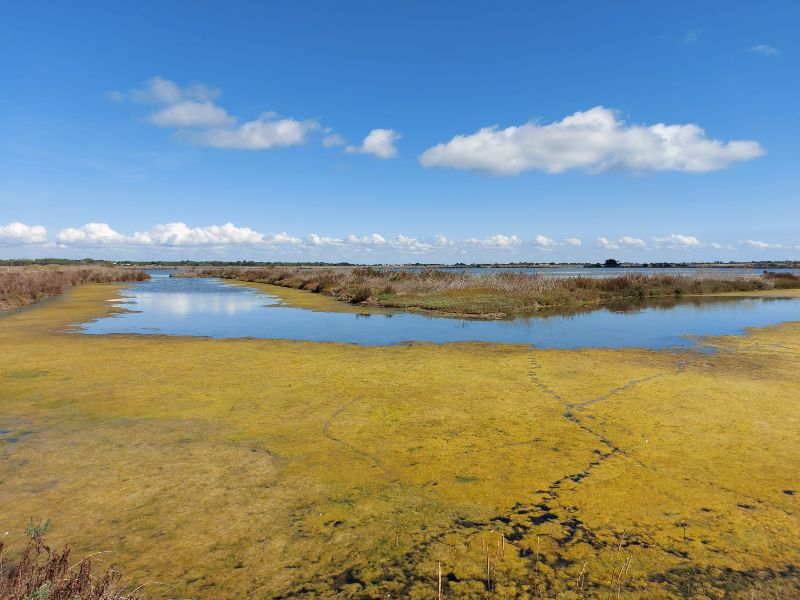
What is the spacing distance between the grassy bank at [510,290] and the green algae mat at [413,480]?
1503 cm

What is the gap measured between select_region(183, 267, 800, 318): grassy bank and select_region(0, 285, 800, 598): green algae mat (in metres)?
15.0

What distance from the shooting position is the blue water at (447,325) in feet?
52.4

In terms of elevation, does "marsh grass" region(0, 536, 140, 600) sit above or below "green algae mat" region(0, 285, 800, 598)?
above

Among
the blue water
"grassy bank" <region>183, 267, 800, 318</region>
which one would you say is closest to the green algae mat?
the blue water

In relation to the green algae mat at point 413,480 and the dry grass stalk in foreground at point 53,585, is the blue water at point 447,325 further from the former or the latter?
the dry grass stalk in foreground at point 53,585

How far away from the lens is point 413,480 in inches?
201

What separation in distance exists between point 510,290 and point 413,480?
27000 millimetres

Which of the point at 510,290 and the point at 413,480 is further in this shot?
the point at 510,290

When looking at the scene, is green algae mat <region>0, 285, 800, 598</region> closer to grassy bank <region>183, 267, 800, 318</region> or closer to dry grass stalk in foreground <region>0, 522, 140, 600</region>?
dry grass stalk in foreground <region>0, 522, 140, 600</region>

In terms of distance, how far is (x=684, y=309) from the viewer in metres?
26.2

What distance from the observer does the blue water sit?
15969 mm

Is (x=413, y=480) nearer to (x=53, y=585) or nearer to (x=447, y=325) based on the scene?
(x=53, y=585)

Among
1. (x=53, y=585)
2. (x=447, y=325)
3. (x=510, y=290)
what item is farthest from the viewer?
(x=510, y=290)

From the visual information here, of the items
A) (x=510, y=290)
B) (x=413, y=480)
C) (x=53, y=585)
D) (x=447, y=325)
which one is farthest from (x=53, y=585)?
(x=510, y=290)
